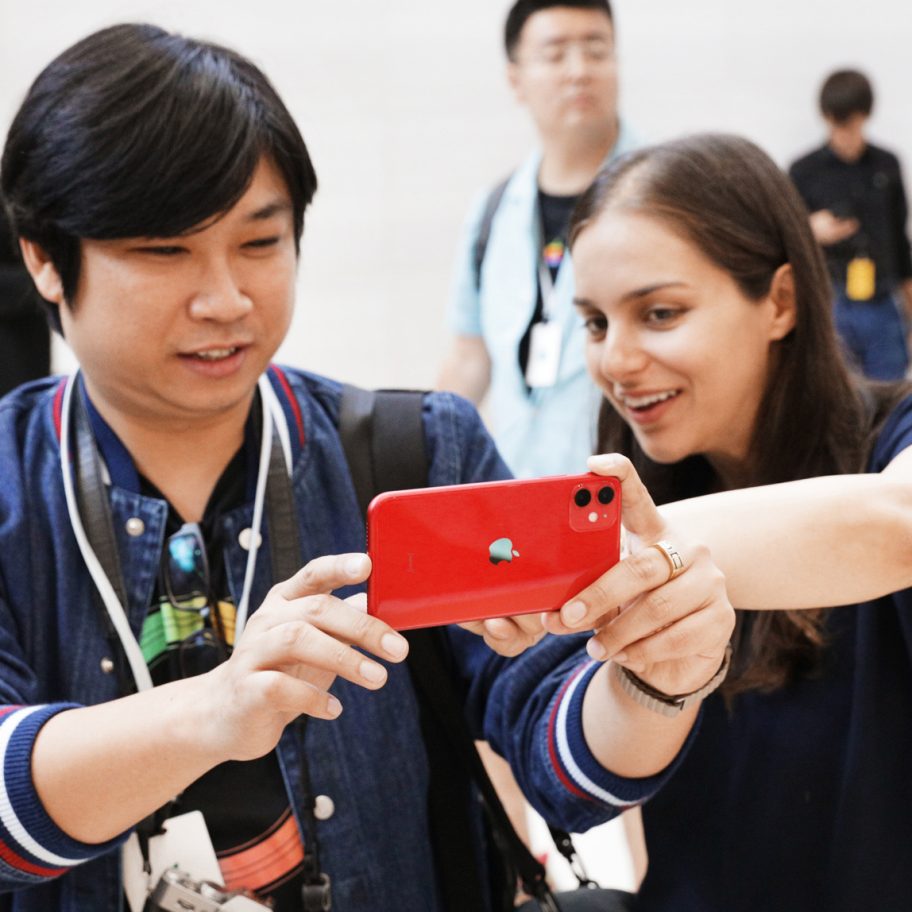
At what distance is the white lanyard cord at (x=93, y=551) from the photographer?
1.50m

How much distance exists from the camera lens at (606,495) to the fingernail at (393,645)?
0.25m

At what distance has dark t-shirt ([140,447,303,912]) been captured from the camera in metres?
1.52

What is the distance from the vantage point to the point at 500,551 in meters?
1.21

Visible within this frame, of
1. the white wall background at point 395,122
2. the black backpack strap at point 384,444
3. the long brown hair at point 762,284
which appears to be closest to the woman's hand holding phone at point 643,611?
the black backpack strap at point 384,444

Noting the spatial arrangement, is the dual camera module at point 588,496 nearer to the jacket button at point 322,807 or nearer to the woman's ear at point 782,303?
the jacket button at point 322,807

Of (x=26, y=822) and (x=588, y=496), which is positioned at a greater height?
(x=588, y=496)

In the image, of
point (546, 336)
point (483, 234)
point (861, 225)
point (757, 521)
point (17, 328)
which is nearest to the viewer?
point (757, 521)

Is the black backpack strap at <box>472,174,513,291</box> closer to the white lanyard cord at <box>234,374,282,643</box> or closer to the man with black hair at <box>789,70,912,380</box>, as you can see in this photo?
the white lanyard cord at <box>234,374,282,643</box>

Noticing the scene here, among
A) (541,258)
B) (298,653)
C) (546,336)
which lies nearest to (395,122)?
(541,258)

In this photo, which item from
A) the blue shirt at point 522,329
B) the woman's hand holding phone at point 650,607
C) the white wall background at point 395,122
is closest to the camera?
the woman's hand holding phone at point 650,607

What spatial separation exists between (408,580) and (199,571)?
19.0 inches

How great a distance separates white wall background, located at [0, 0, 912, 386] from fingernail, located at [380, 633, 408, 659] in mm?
5125

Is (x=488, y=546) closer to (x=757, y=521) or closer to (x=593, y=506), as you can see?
(x=593, y=506)

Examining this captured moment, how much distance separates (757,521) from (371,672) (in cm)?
55
